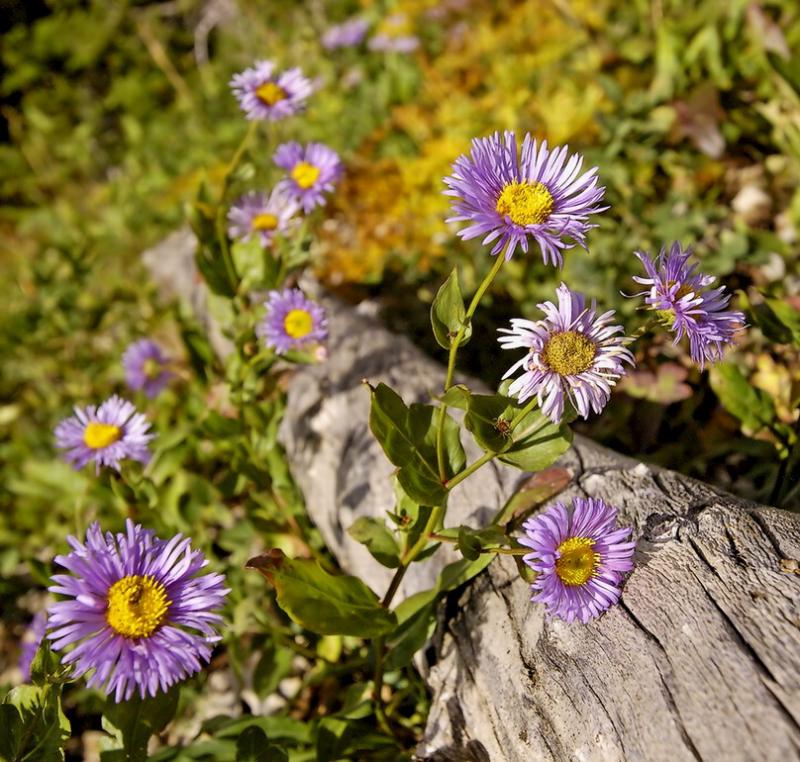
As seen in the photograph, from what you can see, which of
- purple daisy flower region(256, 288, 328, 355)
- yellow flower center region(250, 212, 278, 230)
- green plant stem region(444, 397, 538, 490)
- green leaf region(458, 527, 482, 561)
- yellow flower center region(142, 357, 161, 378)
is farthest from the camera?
yellow flower center region(142, 357, 161, 378)

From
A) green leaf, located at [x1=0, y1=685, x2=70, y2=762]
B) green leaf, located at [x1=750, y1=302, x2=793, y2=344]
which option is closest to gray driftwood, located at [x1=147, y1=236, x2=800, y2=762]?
green leaf, located at [x1=750, y1=302, x2=793, y2=344]

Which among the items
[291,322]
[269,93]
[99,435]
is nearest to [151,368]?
[99,435]

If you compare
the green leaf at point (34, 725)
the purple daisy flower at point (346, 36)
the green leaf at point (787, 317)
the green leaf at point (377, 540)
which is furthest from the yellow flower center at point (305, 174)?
the purple daisy flower at point (346, 36)

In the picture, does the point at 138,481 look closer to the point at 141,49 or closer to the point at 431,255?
the point at 431,255

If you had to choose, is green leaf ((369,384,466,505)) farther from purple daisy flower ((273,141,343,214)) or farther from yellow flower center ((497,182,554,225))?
purple daisy flower ((273,141,343,214))

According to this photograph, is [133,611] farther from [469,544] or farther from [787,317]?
[787,317]

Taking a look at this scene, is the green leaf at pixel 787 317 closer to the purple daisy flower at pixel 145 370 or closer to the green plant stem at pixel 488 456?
the green plant stem at pixel 488 456

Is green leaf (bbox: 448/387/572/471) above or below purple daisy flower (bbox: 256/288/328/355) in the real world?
above
